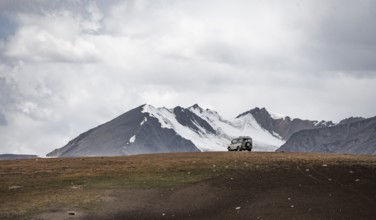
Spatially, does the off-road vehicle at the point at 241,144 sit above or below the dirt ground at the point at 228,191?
above

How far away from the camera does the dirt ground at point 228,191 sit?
121ft

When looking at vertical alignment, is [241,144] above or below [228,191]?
above

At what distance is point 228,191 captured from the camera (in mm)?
42062

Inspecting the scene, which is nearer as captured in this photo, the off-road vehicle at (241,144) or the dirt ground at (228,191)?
the dirt ground at (228,191)

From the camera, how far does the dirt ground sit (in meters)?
36.8

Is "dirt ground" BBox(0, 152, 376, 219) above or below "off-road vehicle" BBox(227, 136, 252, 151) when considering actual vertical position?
below

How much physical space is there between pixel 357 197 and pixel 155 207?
14.0 m

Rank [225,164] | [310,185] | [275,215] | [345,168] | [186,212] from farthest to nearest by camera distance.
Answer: [225,164] → [345,168] → [310,185] → [186,212] → [275,215]

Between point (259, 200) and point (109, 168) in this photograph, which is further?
point (109, 168)

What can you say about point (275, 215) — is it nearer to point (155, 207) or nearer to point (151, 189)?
point (155, 207)

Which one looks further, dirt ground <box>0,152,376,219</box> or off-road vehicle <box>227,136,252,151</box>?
off-road vehicle <box>227,136,252,151</box>

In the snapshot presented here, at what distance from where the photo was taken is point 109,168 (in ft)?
179

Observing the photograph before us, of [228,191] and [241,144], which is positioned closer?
[228,191]

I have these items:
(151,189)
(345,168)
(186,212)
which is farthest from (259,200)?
(345,168)
